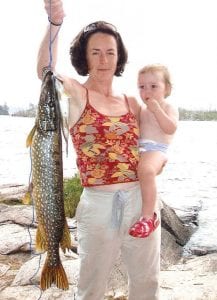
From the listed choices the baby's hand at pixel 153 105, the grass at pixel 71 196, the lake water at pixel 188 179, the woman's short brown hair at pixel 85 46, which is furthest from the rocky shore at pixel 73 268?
the woman's short brown hair at pixel 85 46

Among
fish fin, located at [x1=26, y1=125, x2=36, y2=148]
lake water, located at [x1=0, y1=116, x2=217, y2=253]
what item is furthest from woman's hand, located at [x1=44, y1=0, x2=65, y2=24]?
lake water, located at [x1=0, y1=116, x2=217, y2=253]

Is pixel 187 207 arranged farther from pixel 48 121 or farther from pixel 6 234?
pixel 48 121

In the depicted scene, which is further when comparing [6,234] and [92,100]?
[6,234]

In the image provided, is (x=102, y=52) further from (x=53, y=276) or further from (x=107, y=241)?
(x=53, y=276)

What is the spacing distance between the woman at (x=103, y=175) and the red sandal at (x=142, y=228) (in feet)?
0.33

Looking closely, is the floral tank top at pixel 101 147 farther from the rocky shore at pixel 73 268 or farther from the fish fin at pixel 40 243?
the rocky shore at pixel 73 268

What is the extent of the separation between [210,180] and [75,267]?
1540cm

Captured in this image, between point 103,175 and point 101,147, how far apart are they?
0.23 m

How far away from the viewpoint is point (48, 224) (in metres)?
3.27

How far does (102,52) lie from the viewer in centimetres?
345

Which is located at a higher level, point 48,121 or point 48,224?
point 48,121

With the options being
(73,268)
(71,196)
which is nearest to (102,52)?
(73,268)

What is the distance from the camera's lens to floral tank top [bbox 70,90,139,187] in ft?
11.1

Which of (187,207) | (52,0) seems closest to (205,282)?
(52,0)
